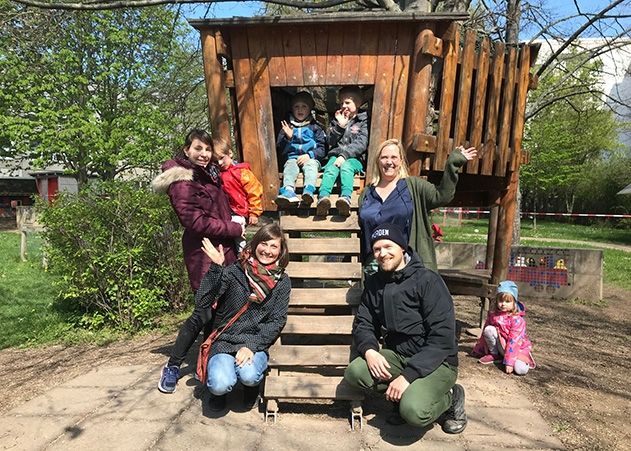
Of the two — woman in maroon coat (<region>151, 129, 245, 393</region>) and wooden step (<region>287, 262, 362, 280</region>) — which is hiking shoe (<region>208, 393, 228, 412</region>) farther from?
wooden step (<region>287, 262, 362, 280</region>)

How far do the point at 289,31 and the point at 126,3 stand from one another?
5.35ft

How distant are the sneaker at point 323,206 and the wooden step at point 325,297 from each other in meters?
0.71

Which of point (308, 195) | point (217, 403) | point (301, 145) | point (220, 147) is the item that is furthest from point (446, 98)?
point (217, 403)

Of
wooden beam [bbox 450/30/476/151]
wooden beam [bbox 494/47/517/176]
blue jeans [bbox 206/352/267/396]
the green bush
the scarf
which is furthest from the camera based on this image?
the green bush

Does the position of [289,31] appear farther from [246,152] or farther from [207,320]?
[207,320]

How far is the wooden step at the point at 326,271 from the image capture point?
4.21 metres

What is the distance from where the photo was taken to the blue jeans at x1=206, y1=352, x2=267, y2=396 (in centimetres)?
358

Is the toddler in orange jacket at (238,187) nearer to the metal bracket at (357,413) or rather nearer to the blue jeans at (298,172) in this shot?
the blue jeans at (298,172)

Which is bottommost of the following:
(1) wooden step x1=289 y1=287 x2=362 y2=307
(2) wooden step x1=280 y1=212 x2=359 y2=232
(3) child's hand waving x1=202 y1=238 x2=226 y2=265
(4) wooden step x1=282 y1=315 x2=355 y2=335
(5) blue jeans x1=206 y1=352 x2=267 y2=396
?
(5) blue jeans x1=206 y1=352 x2=267 y2=396

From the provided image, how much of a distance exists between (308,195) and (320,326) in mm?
1157

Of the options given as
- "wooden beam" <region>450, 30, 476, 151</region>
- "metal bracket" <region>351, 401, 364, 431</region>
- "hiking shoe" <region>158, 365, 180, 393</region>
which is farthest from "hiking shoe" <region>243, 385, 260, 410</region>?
"wooden beam" <region>450, 30, 476, 151</region>

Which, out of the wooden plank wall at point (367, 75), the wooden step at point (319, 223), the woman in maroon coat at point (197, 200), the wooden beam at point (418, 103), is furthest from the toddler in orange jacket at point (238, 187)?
the wooden beam at point (418, 103)

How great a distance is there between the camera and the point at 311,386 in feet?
12.3

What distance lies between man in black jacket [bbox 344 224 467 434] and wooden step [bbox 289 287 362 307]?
49cm
